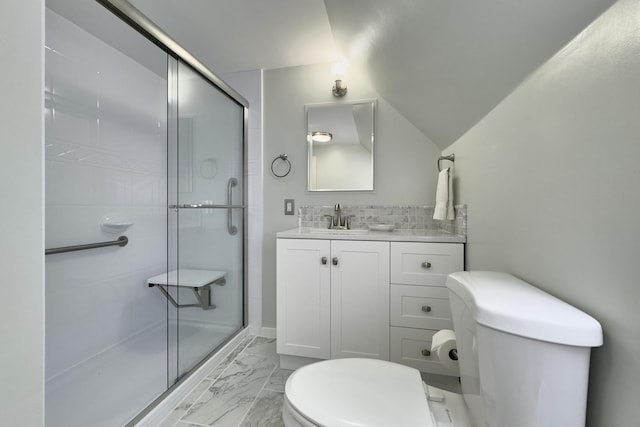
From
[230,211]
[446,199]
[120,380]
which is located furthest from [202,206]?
[446,199]

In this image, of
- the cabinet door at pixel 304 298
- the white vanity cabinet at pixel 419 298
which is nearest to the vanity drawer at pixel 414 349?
the white vanity cabinet at pixel 419 298

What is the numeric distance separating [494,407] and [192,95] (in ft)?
6.47

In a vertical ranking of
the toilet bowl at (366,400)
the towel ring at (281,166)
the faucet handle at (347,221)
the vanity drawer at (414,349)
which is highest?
the towel ring at (281,166)

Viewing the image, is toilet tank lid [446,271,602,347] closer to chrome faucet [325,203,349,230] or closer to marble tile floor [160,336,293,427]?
marble tile floor [160,336,293,427]

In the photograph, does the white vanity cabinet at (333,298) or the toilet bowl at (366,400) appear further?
the white vanity cabinet at (333,298)

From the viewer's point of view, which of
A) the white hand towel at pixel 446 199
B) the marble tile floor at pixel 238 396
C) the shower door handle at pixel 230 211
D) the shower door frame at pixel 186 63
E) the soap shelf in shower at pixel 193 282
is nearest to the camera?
the shower door frame at pixel 186 63

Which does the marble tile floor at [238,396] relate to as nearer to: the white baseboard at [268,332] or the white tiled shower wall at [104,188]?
the white baseboard at [268,332]

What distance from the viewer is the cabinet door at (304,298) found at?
1.57 metres

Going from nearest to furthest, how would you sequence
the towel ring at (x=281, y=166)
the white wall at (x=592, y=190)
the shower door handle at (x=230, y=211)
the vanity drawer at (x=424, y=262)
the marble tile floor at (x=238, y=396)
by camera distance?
1. the white wall at (x=592, y=190)
2. the marble tile floor at (x=238, y=396)
3. the vanity drawer at (x=424, y=262)
4. the shower door handle at (x=230, y=211)
5. the towel ring at (x=281, y=166)

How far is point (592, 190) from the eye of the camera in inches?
22.3

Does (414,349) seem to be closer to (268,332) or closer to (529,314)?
(529,314)

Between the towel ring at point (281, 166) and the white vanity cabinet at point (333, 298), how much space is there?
2.32ft

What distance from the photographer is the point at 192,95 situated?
1.67 metres

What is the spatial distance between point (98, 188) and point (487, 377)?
2.14 meters
